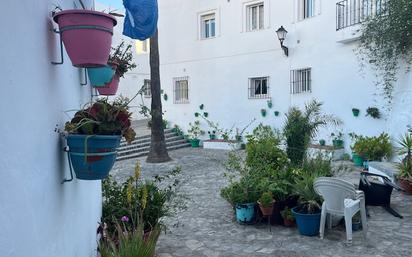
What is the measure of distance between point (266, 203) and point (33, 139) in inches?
151

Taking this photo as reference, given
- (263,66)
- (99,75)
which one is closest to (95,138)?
(99,75)

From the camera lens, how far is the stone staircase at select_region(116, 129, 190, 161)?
12.2 meters

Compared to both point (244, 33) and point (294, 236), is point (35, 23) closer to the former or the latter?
point (294, 236)

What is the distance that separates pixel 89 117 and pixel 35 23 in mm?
589

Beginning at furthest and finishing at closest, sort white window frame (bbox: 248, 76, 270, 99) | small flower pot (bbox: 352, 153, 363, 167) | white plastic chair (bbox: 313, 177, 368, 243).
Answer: white window frame (bbox: 248, 76, 270, 99)
small flower pot (bbox: 352, 153, 363, 167)
white plastic chair (bbox: 313, 177, 368, 243)

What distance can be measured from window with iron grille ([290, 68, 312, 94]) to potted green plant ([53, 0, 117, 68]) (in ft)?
33.7

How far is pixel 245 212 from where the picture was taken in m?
5.14

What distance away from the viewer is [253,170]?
5.61 meters

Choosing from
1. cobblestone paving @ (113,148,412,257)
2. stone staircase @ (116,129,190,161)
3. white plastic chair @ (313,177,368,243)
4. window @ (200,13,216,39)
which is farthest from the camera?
window @ (200,13,216,39)

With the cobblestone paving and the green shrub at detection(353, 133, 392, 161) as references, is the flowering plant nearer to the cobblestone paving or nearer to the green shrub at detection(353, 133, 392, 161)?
the cobblestone paving

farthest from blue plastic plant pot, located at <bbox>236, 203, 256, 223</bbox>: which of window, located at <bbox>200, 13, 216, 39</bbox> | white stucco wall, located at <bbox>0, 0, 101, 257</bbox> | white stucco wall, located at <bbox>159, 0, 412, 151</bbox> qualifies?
window, located at <bbox>200, 13, 216, 39</bbox>

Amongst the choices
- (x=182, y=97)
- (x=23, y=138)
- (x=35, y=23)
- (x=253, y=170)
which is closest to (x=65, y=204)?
(x=23, y=138)

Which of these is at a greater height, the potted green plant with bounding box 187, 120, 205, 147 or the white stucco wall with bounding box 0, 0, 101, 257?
the white stucco wall with bounding box 0, 0, 101, 257

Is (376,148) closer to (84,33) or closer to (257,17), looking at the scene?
(257,17)
